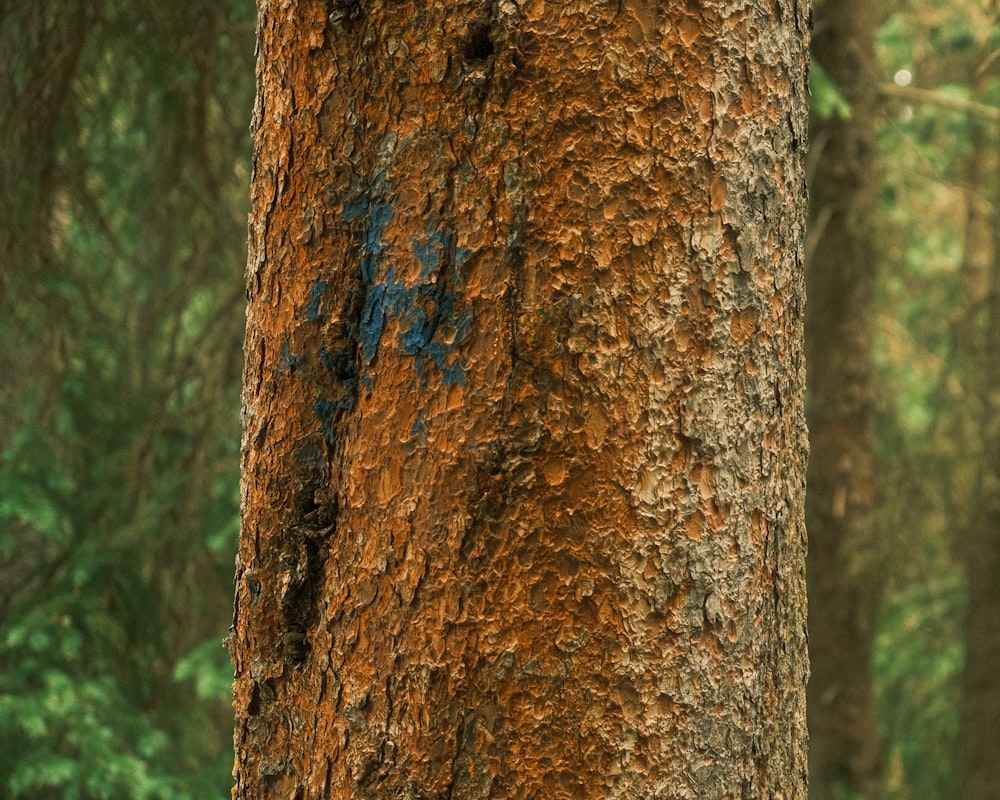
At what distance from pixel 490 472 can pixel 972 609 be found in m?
5.94

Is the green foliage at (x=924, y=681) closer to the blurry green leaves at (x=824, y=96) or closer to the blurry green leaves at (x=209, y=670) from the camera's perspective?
the blurry green leaves at (x=824, y=96)

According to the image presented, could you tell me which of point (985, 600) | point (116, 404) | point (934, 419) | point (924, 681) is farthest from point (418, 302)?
point (924, 681)

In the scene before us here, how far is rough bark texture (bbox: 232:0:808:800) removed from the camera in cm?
137

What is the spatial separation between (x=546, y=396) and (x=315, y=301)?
1.10ft

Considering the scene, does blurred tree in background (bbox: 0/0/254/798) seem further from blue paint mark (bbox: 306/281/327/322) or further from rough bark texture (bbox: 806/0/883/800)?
rough bark texture (bbox: 806/0/883/800)

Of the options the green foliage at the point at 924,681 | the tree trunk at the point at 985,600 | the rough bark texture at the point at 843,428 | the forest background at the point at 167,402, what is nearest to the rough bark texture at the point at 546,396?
the forest background at the point at 167,402

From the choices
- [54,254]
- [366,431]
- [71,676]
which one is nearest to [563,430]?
[366,431]

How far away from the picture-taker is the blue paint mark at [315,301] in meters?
1.48

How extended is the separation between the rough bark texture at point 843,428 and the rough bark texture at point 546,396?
→ 194 inches

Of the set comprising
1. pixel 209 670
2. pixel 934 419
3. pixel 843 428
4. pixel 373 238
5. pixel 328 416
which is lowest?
pixel 209 670

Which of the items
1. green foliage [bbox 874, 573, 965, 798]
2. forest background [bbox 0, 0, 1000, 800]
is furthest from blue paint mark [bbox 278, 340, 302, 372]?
green foliage [bbox 874, 573, 965, 798]

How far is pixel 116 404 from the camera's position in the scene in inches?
208

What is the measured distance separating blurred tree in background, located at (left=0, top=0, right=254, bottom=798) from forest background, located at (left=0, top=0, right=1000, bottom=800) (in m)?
0.01

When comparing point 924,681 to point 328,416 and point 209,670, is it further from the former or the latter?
point 328,416
